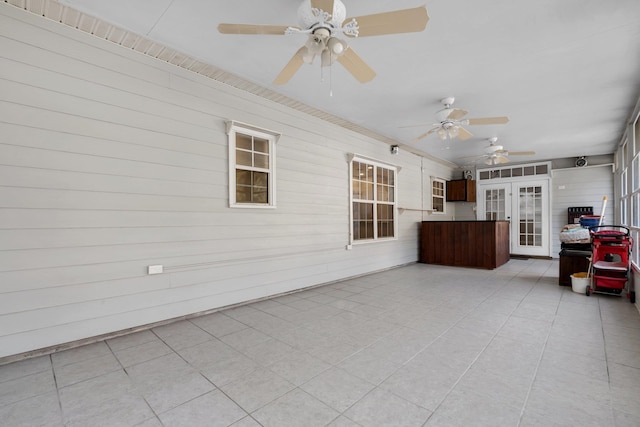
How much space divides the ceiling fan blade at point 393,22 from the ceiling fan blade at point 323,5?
6.7 inches

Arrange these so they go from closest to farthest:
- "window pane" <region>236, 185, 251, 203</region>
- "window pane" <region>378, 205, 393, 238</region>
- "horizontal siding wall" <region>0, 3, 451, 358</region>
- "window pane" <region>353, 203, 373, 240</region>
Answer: "horizontal siding wall" <region>0, 3, 451, 358</region> → "window pane" <region>236, 185, 251, 203</region> → "window pane" <region>353, 203, 373, 240</region> → "window pane" <region>378, 205, 393, 238</region>

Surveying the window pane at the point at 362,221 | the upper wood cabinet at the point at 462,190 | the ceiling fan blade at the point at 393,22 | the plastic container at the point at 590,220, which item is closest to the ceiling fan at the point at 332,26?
the ceiling fan blade at the point at 393,22

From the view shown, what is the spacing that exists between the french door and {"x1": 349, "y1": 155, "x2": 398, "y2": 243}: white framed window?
4347 millimetres

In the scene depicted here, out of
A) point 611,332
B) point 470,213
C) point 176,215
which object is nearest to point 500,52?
point 611,332

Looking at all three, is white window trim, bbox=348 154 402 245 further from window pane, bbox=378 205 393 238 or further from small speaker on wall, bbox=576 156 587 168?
small speaker on wall, bbox=576 156 587 168

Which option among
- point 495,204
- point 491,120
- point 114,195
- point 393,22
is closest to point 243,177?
point 114,195

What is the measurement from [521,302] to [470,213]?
6253mm

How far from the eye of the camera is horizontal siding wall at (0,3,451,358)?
8.10 feet

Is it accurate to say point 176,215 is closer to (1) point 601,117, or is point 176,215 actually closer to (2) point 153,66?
(2) point 153,66

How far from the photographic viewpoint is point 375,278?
5.65 metres

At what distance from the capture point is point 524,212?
8.73 m

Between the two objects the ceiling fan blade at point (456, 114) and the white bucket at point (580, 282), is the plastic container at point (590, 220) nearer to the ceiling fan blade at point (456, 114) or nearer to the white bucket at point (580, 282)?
the white bucket at point (580, 282)

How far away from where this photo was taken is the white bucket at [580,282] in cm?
432

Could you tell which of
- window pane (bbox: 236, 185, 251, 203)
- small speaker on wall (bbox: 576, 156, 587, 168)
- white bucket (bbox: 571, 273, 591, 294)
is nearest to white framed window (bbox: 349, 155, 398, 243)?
window pane (bbox: 236, 185, 251, 203)
